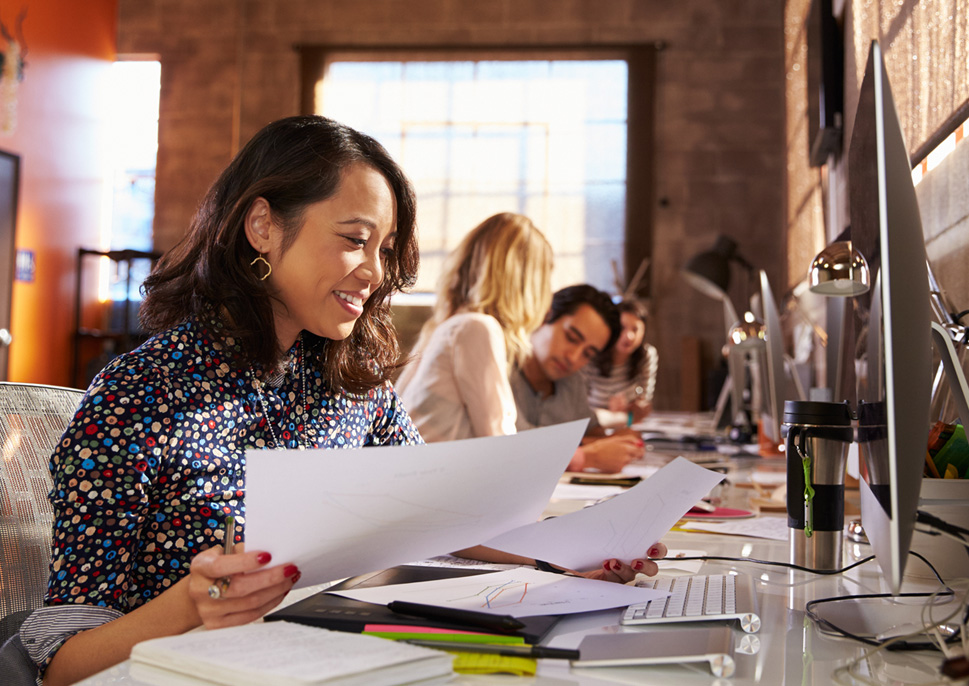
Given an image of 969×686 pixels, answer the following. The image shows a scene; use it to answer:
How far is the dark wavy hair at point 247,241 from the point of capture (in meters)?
1.13

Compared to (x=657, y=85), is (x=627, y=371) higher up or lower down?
lower down

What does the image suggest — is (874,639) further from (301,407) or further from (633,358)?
(633,358)

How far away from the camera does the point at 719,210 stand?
6203mm

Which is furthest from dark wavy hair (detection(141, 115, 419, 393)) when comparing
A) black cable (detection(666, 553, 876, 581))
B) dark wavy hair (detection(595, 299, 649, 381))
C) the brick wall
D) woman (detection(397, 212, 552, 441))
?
the brick wall

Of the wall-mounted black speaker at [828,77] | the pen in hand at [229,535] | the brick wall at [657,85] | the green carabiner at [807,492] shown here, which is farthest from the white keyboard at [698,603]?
the brick wall at [657,85]

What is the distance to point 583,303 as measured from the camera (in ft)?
9.55

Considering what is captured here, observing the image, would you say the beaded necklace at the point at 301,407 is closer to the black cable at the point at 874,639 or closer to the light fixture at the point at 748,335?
the black cable at the point at 874,639

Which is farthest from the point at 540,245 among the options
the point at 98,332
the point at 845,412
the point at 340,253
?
the point at 98,332

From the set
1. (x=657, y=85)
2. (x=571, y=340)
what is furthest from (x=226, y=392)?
(x=657, y=85)

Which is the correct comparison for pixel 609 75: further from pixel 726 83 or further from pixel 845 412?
pixel 845 412

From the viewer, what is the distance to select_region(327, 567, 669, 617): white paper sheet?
0.76m

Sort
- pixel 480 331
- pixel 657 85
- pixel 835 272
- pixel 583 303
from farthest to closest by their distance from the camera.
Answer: pixel 657 85 < pixel 583 303 < pixel 480 331 < pixel 835 272

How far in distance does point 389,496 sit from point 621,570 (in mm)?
316

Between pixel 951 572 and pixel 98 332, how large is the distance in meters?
6.43
